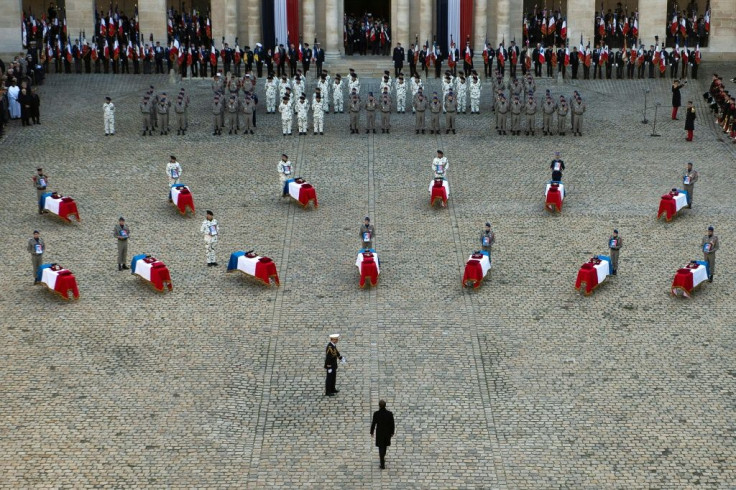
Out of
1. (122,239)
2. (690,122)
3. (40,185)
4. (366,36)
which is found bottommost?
(122,239)

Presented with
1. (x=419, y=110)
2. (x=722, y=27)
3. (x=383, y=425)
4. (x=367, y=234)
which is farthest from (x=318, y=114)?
(x=722, y=27)

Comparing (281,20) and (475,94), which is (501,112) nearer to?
(475,94)

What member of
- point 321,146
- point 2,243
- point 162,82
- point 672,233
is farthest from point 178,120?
point 672,233

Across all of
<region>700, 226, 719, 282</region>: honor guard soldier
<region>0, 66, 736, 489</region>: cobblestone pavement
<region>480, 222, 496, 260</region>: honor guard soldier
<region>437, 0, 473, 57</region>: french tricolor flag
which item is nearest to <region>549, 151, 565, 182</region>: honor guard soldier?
<region>0, 66, 736, 489</region>: cobblestone pavement

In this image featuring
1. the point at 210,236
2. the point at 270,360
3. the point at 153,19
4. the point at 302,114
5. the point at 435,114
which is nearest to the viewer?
the point at 270,360

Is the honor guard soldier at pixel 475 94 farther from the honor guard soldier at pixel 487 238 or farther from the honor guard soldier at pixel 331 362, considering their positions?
the honor guard soldier at pixel 331 362

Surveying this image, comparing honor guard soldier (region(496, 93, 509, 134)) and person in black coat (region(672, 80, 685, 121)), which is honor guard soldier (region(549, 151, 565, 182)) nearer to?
honor guard soldier (region(496, 93, 509, 134))

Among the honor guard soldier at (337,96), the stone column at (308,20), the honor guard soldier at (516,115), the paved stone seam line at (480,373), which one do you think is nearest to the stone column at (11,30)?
the stone column at (308,20)
